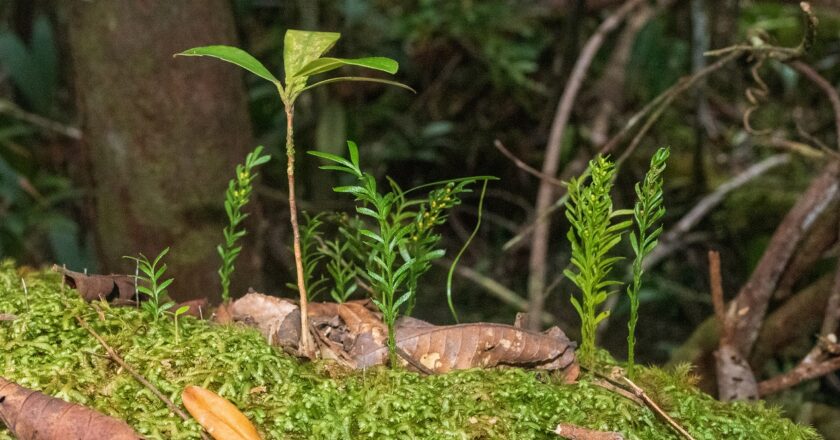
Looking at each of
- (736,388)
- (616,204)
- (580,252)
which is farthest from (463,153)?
(580,252)

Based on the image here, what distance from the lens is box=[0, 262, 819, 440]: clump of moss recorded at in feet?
3.46

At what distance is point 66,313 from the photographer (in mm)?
1189

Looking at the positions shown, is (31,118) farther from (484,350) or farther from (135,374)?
(484,350)

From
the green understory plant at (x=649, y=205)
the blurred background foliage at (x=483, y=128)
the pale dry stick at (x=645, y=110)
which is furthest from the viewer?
the blurred background foliage at (x=483, y=128)

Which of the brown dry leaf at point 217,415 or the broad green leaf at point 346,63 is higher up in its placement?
the broad green leaf at point 346,63

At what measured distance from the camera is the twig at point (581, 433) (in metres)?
1.06

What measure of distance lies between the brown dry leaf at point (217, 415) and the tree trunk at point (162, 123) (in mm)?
1628

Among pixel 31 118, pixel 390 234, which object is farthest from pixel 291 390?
pixel 31 118

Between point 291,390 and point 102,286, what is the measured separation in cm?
38

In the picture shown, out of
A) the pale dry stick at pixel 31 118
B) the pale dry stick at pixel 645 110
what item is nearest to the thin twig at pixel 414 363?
the pale dry stick at pixel 645 110

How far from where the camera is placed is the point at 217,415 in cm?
102

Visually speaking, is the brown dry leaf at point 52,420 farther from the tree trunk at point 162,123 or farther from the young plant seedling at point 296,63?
the tree trunk at point 162,123

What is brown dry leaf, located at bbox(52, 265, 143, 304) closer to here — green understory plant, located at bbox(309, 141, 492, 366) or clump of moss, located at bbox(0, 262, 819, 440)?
clump of moss, located at bbox(0, 262, 819, 440)

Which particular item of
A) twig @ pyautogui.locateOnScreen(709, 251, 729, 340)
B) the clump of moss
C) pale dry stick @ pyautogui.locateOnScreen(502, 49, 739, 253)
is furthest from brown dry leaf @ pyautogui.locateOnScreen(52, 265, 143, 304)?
twig @ pyautogui.locateOnScreen(709, 251, 729, 340)
